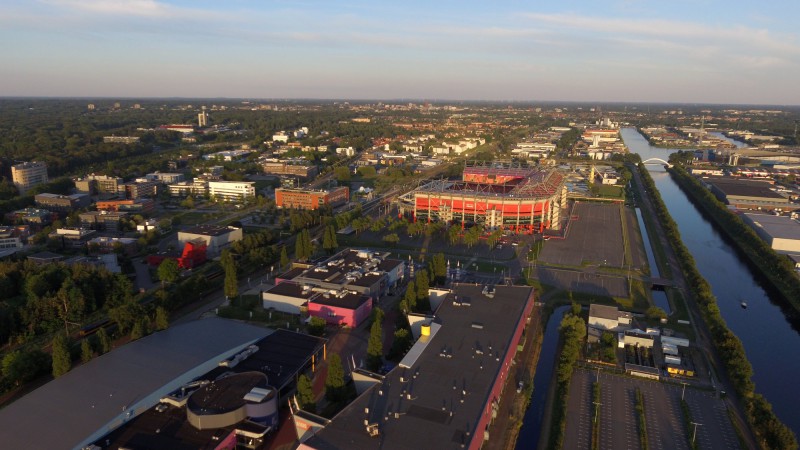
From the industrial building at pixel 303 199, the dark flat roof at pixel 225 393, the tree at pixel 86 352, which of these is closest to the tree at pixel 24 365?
the tree at pixel 86 352

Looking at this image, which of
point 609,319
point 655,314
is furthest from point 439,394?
point 655,314

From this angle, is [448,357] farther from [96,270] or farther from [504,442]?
[96,270]

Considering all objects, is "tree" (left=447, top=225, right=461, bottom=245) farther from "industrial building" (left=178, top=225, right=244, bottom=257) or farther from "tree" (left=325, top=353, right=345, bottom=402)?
"tree" (left=325, top=353, right=345, bottom=402)

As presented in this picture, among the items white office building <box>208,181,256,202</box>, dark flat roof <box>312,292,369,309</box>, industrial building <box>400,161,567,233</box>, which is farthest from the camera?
white office building <box>208,181,256,202</box>

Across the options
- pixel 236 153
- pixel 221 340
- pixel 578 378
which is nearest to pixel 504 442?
pixel 578 378

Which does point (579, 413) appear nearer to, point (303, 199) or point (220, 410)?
point (220, 410)

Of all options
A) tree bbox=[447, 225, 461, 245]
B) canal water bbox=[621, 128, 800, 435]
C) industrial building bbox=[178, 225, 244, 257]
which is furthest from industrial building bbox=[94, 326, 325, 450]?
tree bbox=[447, 225, 461, 245]
